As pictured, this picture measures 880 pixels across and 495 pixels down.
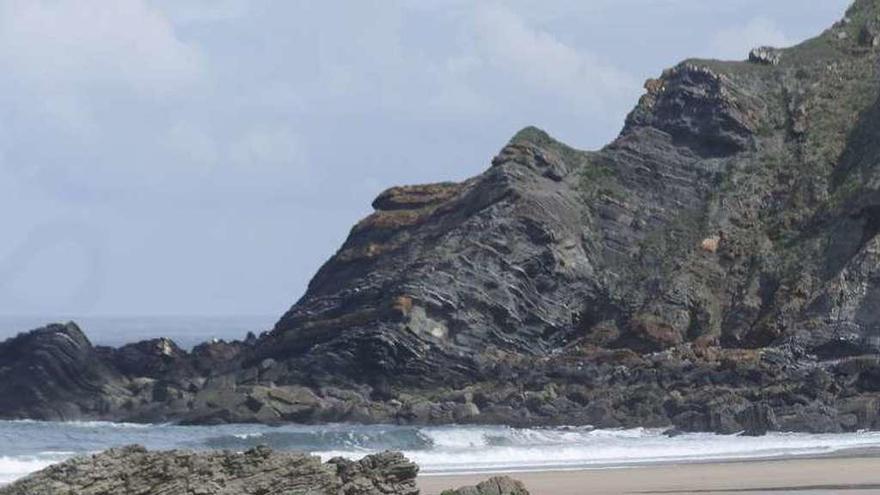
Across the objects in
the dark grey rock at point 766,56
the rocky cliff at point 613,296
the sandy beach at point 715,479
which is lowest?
the sandy beach at point 715,479

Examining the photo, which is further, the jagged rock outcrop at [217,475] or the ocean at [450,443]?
the ocean at [450,443]

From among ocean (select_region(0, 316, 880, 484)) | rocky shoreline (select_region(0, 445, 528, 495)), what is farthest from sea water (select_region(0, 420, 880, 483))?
rocky shoreline (select_region(0, 445, 528, 495))

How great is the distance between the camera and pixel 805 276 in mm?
66812

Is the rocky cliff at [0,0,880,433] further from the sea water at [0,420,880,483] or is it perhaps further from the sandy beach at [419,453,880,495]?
the sandy beach at [419,453,880,495]

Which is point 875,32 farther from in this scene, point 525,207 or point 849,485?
point 849,485

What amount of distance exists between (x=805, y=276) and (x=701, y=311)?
3.70m

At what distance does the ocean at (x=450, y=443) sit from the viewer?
44.7m

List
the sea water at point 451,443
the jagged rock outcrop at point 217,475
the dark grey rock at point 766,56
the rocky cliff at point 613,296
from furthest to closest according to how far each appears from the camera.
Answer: the dark grey rock at point 766,56, the rocky cliff at point 613,296, the sea water at point 451,443, the jagged rock outcrop at point 217,475

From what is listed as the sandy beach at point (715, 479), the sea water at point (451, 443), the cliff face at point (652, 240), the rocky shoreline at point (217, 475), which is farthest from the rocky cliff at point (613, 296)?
the rocky shoreline at point (217, 475)

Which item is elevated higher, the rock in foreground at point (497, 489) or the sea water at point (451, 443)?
the sea water at point (451, 443)

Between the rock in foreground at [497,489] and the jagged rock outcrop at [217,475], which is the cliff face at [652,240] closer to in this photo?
the rock in foreground at [497,489]

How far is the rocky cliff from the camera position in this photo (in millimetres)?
58406

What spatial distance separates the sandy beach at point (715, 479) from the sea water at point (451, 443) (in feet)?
7.93

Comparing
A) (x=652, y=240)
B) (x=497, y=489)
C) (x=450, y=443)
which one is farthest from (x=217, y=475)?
(x=652, y=240)
